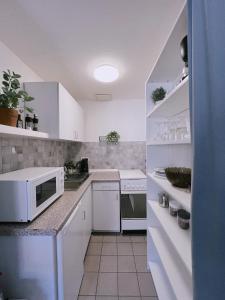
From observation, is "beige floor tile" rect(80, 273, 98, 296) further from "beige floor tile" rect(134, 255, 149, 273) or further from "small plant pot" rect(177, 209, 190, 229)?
"small plant pot" rect(177, 209, 190, 229)

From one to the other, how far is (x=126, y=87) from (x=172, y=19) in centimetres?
158

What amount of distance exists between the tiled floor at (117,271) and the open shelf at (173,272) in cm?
47

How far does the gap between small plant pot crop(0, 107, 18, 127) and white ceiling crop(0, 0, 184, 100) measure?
64 centimetres

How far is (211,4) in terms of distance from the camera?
63cm

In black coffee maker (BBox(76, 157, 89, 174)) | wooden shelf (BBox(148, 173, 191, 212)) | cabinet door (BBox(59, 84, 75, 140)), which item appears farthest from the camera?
black coffee maker (BBox(76, 157, 89, 174))

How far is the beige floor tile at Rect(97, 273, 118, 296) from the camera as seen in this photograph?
1765 millimetres

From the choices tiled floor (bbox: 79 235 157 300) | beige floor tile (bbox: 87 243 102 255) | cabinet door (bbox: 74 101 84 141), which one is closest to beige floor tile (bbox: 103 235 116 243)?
tiled floor (bbox: 79 235 157 300)

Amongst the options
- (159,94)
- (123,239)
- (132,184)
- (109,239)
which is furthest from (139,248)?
(159,94)

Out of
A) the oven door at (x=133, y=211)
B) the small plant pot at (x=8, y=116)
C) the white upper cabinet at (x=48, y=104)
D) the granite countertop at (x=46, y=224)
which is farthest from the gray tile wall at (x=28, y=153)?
the oven door at (x=133, y=211)

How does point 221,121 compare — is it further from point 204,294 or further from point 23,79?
point 23,79

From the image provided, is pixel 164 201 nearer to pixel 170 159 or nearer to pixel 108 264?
pixel 170 159

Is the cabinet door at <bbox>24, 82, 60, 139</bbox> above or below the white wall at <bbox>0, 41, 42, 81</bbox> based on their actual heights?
below

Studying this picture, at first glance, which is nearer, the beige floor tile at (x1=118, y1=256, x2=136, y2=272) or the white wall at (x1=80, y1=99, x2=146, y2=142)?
the beige floor tile at (x1=118, y1=256, x2=136, y2=272)

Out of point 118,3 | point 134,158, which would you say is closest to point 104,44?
point 118,3
